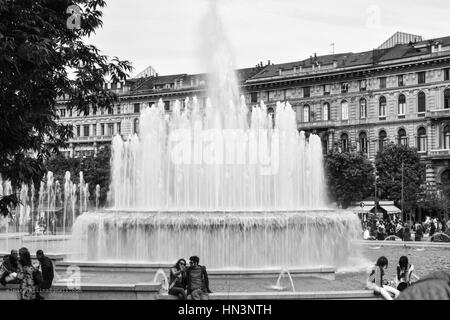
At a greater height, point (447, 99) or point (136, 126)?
point (136, 126)

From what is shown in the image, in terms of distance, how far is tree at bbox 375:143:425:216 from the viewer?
62359 mm

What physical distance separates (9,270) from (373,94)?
213 ft

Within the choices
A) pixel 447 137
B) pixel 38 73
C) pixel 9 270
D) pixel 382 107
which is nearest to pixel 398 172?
pixel 447 137

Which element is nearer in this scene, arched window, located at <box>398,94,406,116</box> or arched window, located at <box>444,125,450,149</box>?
arched window, located at <box>444,125,450,149</box>

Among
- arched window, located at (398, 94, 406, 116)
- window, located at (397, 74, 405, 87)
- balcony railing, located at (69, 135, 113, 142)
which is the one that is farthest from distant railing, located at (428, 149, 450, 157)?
balcony railing, located at (69, 135, 113, 142)

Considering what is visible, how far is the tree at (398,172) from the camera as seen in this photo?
62.4 meters

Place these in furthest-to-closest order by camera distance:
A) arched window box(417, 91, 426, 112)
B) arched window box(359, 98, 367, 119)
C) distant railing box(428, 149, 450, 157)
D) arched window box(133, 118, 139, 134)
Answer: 1. arched window box(133, 118, 139, 134)
2. arched window box(359, 98, 367, 119)
3. arched window box(417, 91, 426, 112)
4. distant railing box(428, 149, 450, 157)

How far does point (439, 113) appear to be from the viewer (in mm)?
68312

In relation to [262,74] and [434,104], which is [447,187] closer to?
[434,104]

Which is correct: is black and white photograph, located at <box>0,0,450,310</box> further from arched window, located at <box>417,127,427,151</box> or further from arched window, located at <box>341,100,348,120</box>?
arched window, located at <box>341,100,348,120</box>

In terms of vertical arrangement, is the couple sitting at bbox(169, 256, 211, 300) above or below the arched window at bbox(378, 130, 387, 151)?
below

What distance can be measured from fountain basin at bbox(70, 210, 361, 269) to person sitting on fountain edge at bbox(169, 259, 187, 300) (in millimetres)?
6841

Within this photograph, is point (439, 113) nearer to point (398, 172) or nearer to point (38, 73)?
point (398, 172)

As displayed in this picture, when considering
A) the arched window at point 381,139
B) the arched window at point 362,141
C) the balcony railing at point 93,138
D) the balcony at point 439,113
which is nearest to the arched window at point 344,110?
the arched window at point 362,141
